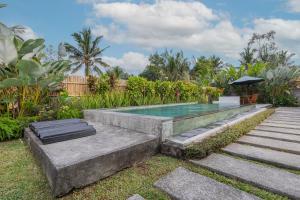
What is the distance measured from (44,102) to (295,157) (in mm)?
7280

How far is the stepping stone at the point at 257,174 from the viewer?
7.99 feet

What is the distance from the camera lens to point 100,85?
346 inches

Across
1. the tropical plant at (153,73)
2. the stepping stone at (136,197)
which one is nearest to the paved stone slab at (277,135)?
the stepping stone at (136,197)

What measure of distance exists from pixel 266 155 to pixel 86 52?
28065 millimetres

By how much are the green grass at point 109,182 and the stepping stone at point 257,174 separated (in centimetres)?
11

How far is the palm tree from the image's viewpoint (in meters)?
27.3

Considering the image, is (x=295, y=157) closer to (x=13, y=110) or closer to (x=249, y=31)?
(x=13, y=110)

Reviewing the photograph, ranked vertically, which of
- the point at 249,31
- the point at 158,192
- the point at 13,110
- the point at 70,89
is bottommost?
the point at 158,192

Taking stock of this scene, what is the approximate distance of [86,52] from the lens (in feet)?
90.8

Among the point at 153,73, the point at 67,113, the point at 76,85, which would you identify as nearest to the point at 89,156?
the point at 67,113

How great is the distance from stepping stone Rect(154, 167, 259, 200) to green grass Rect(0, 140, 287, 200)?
0.45ft

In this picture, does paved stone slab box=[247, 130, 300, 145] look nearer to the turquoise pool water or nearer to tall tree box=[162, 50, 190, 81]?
the turquoise pool water

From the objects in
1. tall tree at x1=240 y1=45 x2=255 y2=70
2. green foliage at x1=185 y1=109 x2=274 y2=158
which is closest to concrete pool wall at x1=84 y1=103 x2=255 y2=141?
green foliage at x1=185 y1=109 x2=274 y2=158

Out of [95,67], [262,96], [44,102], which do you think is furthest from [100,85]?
[95,67]
